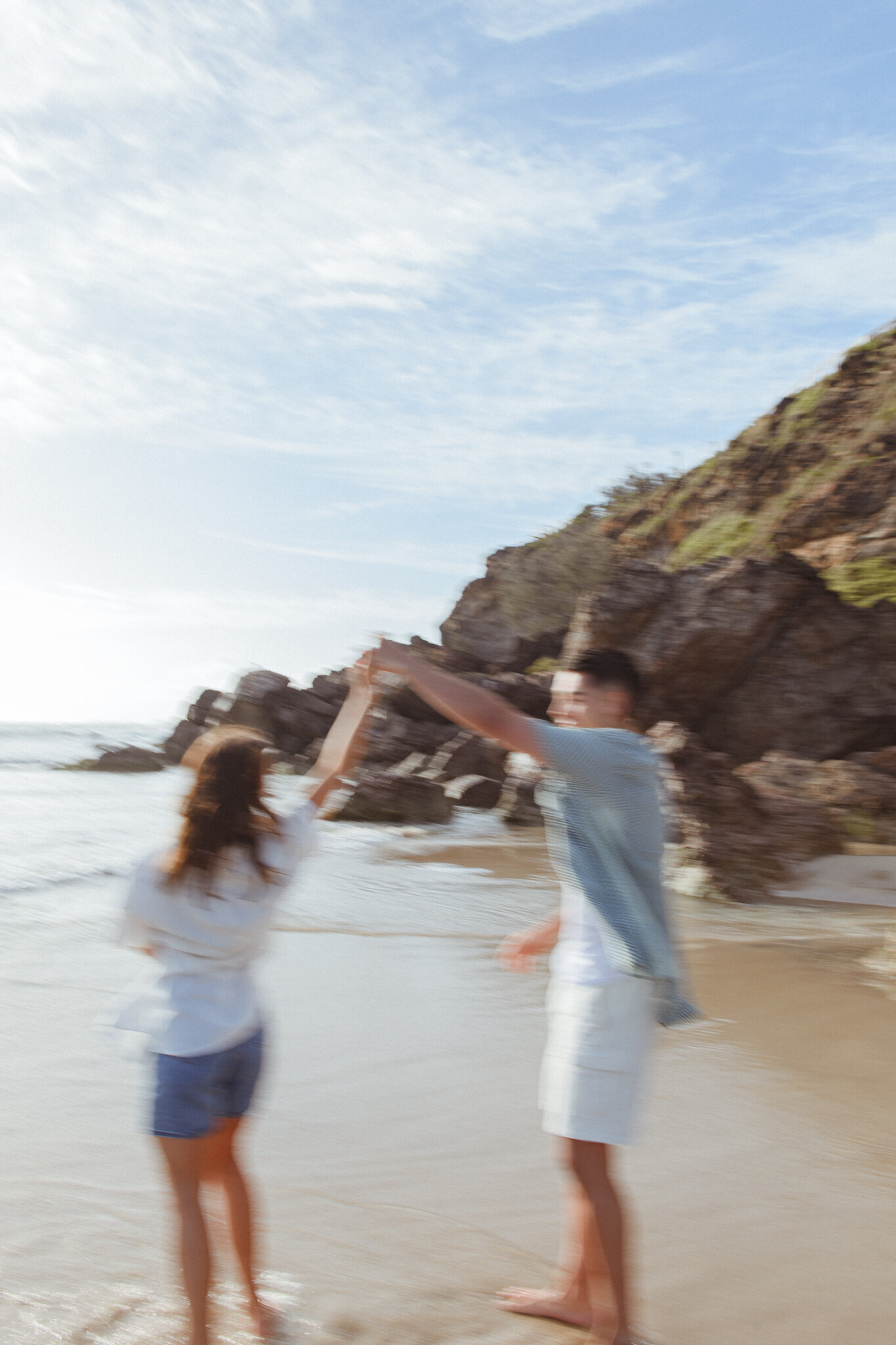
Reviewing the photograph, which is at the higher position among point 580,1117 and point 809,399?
point 809,399

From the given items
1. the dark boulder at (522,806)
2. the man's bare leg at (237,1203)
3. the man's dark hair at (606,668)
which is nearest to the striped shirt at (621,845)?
the man's dark hair at (606,668)

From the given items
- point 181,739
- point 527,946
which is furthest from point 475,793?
point 181,739

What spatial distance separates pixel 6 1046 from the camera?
203 inches

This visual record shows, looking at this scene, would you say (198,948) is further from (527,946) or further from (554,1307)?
(554,1307)

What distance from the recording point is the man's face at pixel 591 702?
2613mm

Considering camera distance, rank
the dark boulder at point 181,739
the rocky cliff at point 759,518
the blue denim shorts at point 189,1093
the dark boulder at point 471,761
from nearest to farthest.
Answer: the blue denim shorts at point 189,1093 → the dark boulder at point 471,761 → the rocky cliff at point 759,518 → the dark boulder at point 181,739

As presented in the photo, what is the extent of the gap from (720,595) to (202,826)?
16.9 m

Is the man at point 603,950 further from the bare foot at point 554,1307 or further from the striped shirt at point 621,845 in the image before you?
the bare foot at point 554,1307

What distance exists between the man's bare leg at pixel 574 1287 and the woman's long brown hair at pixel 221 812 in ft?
4.02

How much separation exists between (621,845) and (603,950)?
27 cm

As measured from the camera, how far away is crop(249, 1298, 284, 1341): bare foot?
2.68 meters

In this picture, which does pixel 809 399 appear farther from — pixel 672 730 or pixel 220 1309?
pixel 220 1309

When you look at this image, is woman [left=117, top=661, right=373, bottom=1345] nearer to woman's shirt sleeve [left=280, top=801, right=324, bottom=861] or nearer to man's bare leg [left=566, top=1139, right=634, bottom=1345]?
woman's shirt sleeve [left=280, top=801, right=324, bottom=861]

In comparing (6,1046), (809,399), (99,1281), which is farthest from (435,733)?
(99,1281)
